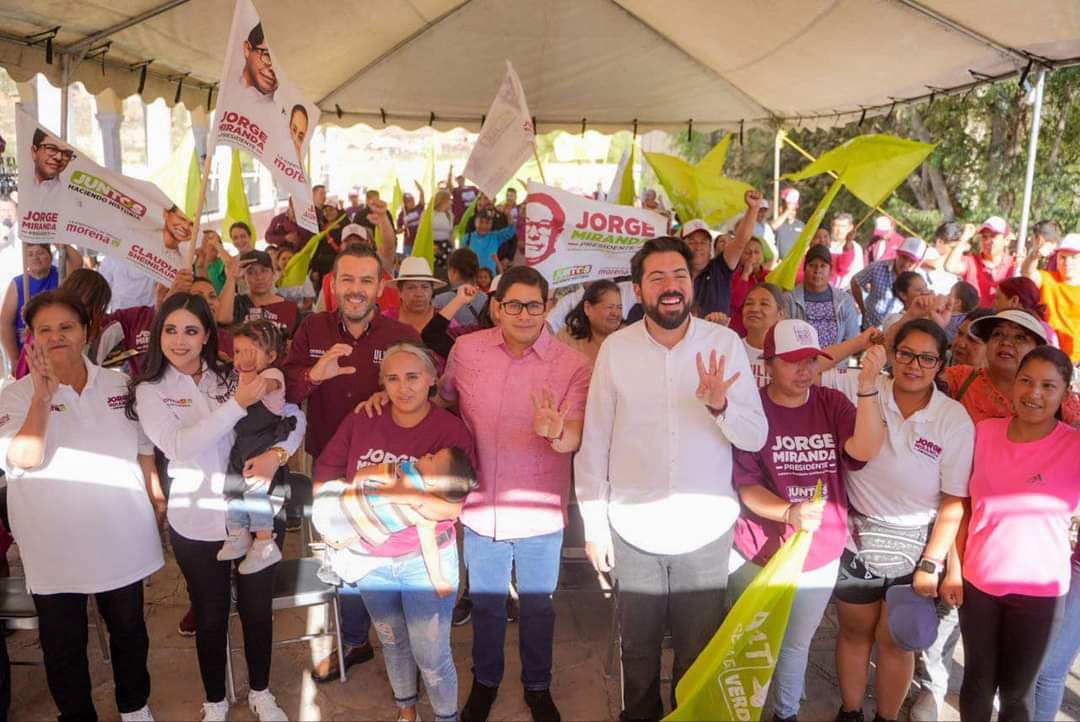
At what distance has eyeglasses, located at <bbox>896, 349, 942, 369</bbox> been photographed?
9.46 feet

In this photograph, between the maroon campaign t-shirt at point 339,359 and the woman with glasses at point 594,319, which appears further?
the woman with glasses at point 594,319

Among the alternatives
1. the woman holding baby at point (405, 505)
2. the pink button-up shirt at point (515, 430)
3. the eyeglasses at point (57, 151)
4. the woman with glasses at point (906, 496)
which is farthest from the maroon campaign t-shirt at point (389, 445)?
the eyeglasses at point (57, 151)

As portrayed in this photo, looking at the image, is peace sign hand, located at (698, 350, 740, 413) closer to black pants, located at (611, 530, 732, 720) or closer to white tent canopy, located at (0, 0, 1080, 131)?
black pants, located at (611, 530, 732, 720)

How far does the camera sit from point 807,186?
668 inches

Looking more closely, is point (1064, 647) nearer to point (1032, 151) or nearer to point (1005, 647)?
point (1005, 647)

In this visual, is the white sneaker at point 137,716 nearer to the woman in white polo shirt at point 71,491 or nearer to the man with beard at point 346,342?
the woman in white polo shirt at point 71,491

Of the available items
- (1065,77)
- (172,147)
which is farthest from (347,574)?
(172,147)

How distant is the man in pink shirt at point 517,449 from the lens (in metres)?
3.06

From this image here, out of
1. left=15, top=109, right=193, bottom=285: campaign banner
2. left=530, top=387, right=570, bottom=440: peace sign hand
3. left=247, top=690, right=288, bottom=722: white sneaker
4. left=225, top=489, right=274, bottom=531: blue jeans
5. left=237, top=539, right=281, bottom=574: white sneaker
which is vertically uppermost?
left=15, top=109, right=193, bottom=285: campaign banner

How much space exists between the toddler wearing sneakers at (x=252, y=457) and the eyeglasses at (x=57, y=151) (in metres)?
1.86

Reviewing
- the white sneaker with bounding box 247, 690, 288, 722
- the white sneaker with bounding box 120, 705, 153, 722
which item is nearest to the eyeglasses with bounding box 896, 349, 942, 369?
the white sneaker with bounding box 247, 690, 288, 722

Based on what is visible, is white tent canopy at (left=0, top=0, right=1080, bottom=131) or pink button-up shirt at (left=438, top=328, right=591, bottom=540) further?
white tent canopy at (left=0, top=0, right=1080, bottom=131)

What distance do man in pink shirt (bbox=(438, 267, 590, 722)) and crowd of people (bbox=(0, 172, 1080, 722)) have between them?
0.04ft

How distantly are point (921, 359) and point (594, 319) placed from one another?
1.60 m
